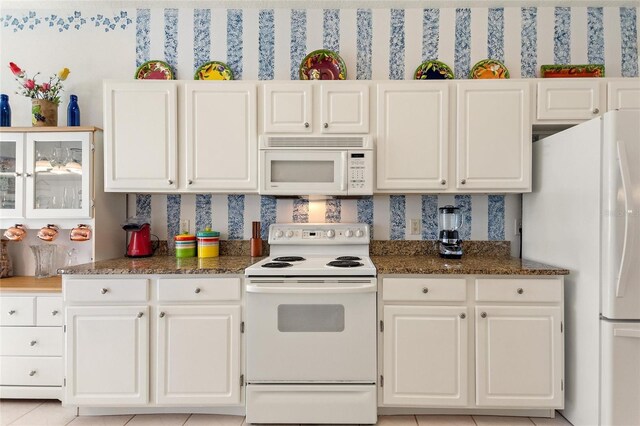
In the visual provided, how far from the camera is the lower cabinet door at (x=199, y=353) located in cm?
208

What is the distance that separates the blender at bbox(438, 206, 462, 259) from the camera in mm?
2518

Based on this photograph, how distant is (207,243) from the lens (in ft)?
8.64

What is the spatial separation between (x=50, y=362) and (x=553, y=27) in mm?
4228

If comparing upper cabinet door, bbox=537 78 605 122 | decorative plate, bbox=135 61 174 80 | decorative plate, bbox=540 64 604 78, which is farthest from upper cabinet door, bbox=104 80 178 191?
decorative plate, bbox=540 64 604 78

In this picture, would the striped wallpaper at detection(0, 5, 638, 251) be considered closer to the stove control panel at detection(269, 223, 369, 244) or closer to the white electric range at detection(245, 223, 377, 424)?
the stove control panel at detection(269, 223, 369, 244)

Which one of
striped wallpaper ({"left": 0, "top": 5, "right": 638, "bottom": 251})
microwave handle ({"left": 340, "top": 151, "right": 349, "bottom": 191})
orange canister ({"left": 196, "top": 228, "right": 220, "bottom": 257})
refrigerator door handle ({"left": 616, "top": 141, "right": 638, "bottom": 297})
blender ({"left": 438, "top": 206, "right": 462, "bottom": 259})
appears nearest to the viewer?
refrigerator door handle ({"left": 616, "top": 141, "right": 638, "bottom": 297})

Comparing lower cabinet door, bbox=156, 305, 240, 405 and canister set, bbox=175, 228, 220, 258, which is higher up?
canister set, bbox=175, 228, 220, 258

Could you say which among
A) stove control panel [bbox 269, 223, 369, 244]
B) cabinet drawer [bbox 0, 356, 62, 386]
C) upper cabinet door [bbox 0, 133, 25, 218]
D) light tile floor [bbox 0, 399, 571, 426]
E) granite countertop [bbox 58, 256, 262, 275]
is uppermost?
upper cabinet door [bbox 0, 133, 25, 218]

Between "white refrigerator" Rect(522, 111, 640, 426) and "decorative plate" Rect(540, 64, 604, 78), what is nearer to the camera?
"white refrigerator" Rect(522, 111, 640, 426)

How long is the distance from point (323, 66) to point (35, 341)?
2.68m

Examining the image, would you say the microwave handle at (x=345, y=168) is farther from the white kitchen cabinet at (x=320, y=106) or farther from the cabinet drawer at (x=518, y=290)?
the cabinet drawer at (x=518, y=290)

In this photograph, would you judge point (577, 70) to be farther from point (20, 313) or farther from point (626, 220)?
point (20, 313)

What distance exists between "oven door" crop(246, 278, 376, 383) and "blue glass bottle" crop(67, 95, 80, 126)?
6.04 ft

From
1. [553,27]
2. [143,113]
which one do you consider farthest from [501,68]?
[143,113]
